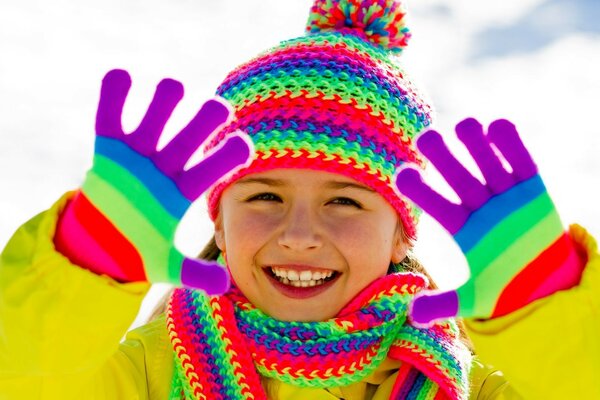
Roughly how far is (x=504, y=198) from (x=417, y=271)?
0.90 meters

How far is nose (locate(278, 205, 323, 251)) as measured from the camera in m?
2.14

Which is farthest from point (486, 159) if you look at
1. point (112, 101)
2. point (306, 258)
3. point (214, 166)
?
point (112, 101)

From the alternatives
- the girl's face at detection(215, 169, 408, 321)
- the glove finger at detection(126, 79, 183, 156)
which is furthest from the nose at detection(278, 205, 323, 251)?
the glove finger at detection(126, 79, 183, 156)

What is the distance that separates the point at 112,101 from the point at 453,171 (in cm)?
67

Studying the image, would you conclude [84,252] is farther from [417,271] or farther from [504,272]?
[417,271]

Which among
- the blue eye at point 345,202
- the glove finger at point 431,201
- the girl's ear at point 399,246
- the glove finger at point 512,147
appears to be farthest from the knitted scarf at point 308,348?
the glove finger at point 512,147

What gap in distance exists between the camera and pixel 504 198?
1.70 m

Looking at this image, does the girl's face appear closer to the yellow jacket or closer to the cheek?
the cheek

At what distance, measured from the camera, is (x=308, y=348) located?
215 cm

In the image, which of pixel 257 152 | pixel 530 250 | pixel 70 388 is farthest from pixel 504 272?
pixel 70 388

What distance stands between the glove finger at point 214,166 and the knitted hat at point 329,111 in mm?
455

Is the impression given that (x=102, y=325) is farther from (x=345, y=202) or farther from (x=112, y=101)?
(x=345, y=202)

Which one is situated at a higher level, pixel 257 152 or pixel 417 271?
pixel 257 152

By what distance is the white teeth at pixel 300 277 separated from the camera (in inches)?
86.8
